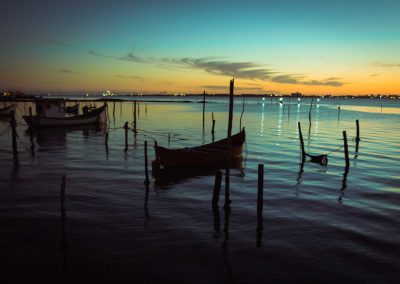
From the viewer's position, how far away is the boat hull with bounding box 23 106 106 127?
133 ft

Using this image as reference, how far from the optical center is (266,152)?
28.8 m

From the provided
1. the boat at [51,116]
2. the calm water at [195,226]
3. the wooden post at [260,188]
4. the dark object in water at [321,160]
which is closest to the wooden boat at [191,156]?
the calm water at [195,226]

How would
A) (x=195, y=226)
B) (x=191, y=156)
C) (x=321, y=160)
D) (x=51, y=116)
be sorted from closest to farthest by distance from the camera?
(x=195, y=226)
(x=191, y=156)
(x=321, y=160)
(x=51, y=116)

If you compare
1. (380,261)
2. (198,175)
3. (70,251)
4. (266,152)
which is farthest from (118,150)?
(380,261)

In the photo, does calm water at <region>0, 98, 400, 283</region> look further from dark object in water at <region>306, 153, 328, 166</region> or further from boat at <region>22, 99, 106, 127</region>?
boat at <region>22, 99, 106, 127</region>

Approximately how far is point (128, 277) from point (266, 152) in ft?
69.2

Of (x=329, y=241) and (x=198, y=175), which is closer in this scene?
(x=329, y=241)

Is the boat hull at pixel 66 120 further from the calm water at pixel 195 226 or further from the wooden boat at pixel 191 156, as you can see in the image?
the wooden boat at pixel 191 156

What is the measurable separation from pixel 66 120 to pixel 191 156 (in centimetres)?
2658

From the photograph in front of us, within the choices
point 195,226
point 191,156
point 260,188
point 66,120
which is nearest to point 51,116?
point 66,120

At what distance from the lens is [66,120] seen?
43.4m

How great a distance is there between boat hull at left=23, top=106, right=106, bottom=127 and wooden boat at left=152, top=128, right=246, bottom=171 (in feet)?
72.7

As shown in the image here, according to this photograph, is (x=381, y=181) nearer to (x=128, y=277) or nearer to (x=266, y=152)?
(x=266, y=152)

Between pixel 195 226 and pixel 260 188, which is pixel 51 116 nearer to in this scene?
pixel 195 226
